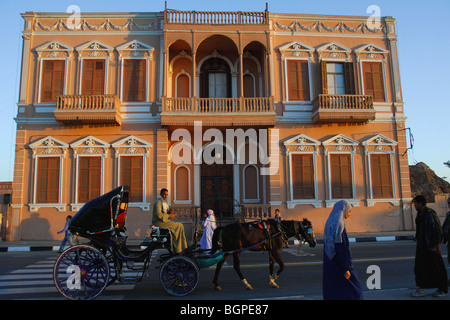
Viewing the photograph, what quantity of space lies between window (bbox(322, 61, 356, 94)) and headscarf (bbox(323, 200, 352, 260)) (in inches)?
599

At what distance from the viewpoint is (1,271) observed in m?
9.57

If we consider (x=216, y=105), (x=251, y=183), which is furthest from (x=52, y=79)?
(x=251, y=183)

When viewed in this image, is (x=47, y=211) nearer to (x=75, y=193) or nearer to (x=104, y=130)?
(x=75, y=193)

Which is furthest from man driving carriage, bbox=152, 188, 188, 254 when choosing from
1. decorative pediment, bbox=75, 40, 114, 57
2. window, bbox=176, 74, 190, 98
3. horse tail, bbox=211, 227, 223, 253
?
decorative pediment, bbox=75, 40, 114, 57

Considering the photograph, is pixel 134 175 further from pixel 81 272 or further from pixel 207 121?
pixel 81 272

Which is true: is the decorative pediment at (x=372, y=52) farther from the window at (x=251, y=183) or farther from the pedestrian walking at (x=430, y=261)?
the pedestrian walking at (x=430, y=261)

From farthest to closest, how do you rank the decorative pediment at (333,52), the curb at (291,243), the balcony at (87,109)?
the decorative pediment at (333,52)
the balcony at (87,109)
the curb at (291,243)

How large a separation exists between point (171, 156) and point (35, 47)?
Answer: 9.50 metres

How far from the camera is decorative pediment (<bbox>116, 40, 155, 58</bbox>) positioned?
19125 mm

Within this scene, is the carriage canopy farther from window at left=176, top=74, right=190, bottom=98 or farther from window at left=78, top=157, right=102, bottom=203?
window at left=176, top=74, right=190, bottom=98

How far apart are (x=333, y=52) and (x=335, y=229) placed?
56.3 ft

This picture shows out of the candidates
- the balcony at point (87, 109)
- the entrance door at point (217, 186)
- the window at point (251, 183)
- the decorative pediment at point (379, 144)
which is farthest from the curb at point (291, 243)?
the balcony at point (87, 109)

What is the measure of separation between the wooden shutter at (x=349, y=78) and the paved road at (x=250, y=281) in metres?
10.4

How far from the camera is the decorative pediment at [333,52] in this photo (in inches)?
777
